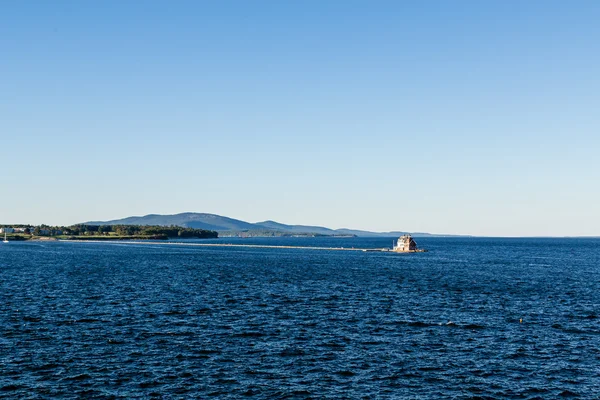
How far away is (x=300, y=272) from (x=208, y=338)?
8222cm

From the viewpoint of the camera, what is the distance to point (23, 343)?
52062 millimetres

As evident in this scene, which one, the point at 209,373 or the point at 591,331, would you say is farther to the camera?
the point at 591,331

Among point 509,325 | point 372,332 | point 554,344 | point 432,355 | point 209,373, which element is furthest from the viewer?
point 509,325

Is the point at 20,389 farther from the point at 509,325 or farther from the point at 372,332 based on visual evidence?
the point at 509,325

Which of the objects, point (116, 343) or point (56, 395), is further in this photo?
point (116, 343)

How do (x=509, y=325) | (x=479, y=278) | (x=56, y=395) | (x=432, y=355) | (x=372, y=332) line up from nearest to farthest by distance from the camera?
(x=56, y=395) < (x=432, y=355) < (x=372, y=332) < (x=509, y=325) < (x=479, y=278)

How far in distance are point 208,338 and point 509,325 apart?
116 ft

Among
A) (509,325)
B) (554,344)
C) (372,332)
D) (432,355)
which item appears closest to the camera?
(432,355)

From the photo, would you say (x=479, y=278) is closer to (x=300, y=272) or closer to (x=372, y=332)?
(x=300, y=272)

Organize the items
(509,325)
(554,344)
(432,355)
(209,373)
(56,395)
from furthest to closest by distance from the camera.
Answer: (509,325)
(554,344)
(432,355)
(209,373)
(56,395)

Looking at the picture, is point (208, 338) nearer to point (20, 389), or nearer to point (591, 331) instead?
point (20, 389)

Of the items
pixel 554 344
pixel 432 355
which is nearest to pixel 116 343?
pixel 432 355

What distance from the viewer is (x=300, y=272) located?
13688 centimetres

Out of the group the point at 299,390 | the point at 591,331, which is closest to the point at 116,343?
the point at 299,390
